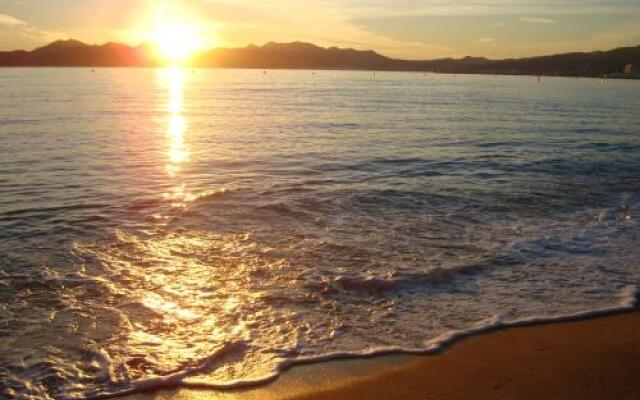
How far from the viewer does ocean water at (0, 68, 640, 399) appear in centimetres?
678

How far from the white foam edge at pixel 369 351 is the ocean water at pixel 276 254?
0.12 ft

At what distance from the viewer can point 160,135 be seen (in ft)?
96.9

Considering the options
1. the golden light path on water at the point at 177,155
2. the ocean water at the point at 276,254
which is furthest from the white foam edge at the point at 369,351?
the golden light path on water at the point at 177,155

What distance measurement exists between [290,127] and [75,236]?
22.4m

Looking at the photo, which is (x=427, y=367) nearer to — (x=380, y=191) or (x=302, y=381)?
(x=302, y=381)

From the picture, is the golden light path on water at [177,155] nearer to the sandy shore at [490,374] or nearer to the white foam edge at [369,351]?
the white foam edge at [369,351]

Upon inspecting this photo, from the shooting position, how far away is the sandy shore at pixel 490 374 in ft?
18.8

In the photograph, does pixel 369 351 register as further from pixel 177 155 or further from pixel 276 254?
pixel 177 155

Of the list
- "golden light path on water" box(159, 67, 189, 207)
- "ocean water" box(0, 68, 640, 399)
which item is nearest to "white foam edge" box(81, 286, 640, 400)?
"ocean water" box(0, 68, 640, 399)

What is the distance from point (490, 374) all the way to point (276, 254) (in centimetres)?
Answer: 507

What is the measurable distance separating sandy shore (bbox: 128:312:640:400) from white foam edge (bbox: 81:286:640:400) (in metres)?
0.11

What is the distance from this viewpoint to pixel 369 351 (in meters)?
6.73

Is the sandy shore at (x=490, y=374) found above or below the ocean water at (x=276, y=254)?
below

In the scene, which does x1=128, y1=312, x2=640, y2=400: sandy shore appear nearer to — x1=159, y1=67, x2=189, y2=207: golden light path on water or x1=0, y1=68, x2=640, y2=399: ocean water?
x1=0, y1=68, x2=640, y2=399: ocean water
